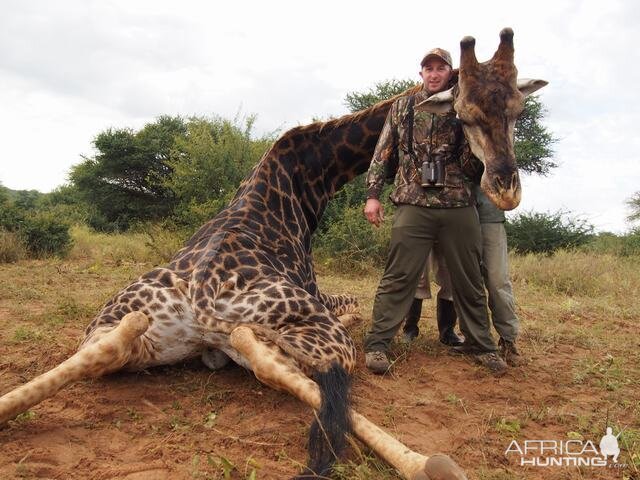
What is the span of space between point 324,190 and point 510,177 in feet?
5.84

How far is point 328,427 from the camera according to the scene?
2.38 meters

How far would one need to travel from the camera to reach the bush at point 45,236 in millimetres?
10188

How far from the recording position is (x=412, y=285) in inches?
154

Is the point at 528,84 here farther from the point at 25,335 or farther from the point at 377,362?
the point at 25,335

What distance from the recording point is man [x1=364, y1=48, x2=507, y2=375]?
3.82 metres

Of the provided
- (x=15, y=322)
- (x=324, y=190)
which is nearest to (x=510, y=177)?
(x=324, y=190)

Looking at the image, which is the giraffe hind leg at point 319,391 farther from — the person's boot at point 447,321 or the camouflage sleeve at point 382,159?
the person's boot at point 447,321

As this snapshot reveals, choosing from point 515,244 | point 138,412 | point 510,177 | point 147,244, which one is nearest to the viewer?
point 138,412

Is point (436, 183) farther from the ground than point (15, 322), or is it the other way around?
point (436, 183)

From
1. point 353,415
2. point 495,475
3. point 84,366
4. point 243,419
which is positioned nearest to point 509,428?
point 495,475

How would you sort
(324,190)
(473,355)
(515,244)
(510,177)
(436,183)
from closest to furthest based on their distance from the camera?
(510,177) → (436,183) → (473,355) → (324,190) → (515,244)

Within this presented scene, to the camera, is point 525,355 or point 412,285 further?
point 525,355

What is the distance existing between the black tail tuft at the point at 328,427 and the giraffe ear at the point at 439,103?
1936mm

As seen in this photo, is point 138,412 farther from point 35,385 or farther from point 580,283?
point 580,283
